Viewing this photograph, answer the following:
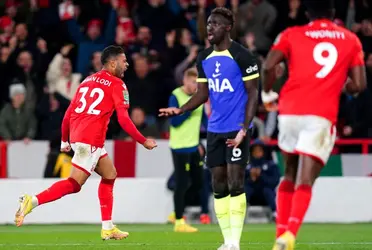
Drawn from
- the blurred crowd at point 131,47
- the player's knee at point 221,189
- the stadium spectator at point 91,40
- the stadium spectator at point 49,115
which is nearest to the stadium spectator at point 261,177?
the blurred crowd at point 131,47

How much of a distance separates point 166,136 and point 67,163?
6.58 ft

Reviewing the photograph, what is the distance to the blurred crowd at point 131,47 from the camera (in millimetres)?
19375

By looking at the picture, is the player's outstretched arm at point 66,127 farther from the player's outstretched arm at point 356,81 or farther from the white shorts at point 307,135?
the player's outstretched arm at point 356,81

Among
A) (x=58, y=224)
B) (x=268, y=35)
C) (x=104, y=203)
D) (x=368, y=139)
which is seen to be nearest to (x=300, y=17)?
(x=268, y=35)

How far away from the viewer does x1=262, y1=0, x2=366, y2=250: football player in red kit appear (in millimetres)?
9219

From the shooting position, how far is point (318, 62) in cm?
929

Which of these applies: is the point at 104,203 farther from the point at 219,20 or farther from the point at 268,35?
the point at 268,35

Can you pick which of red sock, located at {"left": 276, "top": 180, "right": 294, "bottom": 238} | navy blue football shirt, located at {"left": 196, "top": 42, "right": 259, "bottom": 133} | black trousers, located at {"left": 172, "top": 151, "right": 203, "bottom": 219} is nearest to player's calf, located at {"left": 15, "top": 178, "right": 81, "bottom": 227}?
navy blue football shirt, located at {"left": 196, "top": 42, "right": 259, "bottom": 133}

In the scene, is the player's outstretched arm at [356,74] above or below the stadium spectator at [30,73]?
above

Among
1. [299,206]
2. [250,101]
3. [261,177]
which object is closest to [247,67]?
[250,101]

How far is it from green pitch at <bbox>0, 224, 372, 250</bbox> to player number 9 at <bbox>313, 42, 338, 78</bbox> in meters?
3.11

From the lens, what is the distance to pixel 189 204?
58.5ft

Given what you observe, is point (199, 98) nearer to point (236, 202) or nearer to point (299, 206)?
point (236, 202)

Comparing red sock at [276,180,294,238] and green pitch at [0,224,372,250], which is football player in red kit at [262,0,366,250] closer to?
red sock at [276,180,294,238]
